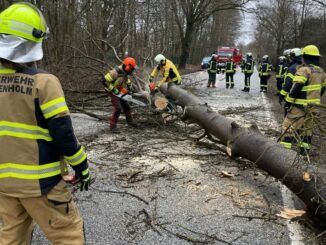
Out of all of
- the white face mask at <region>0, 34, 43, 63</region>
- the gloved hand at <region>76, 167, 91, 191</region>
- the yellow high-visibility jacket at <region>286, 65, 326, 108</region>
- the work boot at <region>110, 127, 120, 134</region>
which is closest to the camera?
the white face mask at <region>0, 34, 43, 63</region>

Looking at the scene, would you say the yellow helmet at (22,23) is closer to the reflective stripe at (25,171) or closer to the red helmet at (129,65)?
the reflective stripe at (25,171)

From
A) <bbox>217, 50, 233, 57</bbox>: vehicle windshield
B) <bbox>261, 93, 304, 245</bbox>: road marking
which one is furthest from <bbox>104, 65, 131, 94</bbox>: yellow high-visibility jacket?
<bbox>217, 50, 233, 57</bbox>: vehicle windshield

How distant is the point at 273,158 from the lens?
4.01 meters

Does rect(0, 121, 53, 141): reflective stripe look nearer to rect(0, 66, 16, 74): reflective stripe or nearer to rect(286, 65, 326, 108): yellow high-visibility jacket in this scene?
rect(0, 66, 16, 74): reflective stripe

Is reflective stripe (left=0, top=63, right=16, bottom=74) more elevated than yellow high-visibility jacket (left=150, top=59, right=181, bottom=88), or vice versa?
reflective stripe (left=0, top=63, right=16, bottom=74)

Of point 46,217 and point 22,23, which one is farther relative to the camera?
point 46,217

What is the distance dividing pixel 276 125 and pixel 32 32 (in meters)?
6.96

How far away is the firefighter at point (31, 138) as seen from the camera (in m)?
2.05

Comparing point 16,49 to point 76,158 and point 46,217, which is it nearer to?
point 76,158

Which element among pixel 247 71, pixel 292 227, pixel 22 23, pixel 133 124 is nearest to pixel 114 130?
pixel 133 124

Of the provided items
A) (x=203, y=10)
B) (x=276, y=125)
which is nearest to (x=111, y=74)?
(x=276, y=125)

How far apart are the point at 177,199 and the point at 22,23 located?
2627 millimetres

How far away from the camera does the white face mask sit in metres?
2.02

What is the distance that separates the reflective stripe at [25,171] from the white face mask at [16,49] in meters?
0.61
